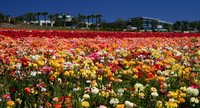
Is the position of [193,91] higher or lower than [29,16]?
lower

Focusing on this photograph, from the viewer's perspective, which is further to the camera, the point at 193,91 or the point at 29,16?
the point at 29,16

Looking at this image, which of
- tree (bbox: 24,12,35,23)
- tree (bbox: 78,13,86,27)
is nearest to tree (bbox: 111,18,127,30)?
A: tree (bbox: 78,13,86,27)

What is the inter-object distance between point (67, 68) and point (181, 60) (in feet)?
10.1

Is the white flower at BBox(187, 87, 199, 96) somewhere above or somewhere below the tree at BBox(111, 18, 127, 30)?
below

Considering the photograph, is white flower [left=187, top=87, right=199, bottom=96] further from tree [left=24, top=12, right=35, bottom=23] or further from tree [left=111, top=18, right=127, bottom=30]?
tree [left=24, top=12, right=35, bottom=23]

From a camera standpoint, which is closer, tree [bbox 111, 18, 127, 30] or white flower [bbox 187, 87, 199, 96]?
white flower [bbox 187, 87, 199, 96]

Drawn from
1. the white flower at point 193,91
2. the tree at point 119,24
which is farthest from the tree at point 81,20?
the white flower at point 193,91

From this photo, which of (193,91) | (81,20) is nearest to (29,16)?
(81,20)

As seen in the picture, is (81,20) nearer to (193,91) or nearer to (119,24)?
(119,24)

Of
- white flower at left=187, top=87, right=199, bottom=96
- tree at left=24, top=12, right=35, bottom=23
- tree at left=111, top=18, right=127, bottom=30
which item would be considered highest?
tree at left=24, top=12, right=35, bottom=23

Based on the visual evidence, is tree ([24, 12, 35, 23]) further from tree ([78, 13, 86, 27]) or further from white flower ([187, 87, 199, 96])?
white flower ([187, 87, 199, 96])

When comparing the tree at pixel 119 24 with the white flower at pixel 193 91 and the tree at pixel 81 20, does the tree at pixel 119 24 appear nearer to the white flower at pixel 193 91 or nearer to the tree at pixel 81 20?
the tree at pixel 81 20

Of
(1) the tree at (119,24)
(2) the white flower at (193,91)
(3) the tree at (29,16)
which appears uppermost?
(3) the tree at (29,16)

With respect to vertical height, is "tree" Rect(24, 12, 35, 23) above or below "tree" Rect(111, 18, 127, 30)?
above
